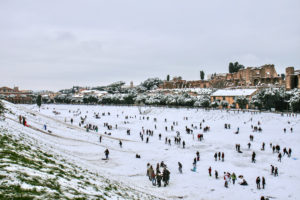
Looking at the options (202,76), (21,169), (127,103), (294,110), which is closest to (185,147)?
(21,169)

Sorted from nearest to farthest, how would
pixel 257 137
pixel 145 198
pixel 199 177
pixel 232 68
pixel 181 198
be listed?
1. pixel 145 198
2. pixel 181 198
3. pixel 199 177
4. pixel 257 137
5. pixel 232 68

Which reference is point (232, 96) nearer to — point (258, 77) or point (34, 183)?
point (258, 77)

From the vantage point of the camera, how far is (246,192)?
15.7 metres

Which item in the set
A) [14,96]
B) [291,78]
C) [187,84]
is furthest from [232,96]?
[14,96]

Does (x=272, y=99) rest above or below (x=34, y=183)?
above

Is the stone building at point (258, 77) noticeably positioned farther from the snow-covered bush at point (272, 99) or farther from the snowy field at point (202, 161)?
the snowy field at point (202, 161)

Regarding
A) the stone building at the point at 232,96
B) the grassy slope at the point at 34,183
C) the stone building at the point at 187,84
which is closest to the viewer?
the grassy slope at the point at 34,183

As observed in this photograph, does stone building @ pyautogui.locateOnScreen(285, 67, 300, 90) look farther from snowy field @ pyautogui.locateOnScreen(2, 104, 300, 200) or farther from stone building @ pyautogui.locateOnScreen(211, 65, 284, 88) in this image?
snowy field @ pyautogui.locateOnScreen(2, 104, 300, 200)

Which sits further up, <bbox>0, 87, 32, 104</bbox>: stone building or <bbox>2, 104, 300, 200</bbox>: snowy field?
<bbox>0, 87, 32, 104</bbox>: stone building

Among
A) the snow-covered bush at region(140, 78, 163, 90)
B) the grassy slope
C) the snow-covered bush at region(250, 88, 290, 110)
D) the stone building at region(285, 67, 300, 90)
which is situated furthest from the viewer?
the snow-covered bush at region(140, 78, 163, 90)

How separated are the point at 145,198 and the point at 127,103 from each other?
105 m

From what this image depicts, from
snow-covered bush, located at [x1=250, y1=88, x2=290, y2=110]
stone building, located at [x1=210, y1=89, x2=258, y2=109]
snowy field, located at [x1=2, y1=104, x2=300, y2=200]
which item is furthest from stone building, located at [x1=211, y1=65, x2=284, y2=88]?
snowy field, located at [x1=2, y1=104, x2=300, y2=200]

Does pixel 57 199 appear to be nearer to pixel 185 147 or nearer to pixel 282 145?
pixel 185 147

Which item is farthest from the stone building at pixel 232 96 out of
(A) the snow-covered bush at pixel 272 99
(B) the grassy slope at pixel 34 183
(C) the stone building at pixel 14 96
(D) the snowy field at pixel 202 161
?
(C) the stone building at pixel 14 96
